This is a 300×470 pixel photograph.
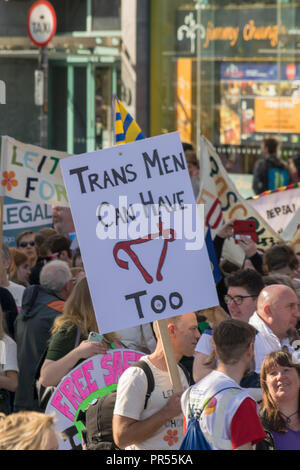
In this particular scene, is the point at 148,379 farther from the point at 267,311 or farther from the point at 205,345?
the point at 267,311


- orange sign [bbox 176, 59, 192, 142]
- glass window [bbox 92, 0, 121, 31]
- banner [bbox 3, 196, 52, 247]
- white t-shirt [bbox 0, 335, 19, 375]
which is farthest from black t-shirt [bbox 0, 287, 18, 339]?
glass window [bbox 92, 0, 121, 31]

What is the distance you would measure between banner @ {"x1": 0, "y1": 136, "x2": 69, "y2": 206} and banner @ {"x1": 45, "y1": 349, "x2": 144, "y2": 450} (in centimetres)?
379

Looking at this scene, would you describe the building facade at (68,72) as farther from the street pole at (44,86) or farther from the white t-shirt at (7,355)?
the white t-shirt at (7,355)

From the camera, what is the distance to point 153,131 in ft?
61.6

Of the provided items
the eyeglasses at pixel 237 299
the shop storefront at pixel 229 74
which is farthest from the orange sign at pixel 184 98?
the eyeglasses at pixel 237 299

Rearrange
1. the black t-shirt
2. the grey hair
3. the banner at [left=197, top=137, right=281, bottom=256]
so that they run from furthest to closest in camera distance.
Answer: the banner at [left=197, top=137, right=281, bottom=256] → the black t-shirt → the grey hair

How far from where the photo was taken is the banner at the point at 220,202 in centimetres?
870

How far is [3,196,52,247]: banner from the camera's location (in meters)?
9.71

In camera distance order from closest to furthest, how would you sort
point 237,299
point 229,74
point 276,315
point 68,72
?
point 276,315, point 237,299, point 229,74, point 68,72

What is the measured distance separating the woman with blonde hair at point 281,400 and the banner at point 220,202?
3.74 metres

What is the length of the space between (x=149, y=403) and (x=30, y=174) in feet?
16.3

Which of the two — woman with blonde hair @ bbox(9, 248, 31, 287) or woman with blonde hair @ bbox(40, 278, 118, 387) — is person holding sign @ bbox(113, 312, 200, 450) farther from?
woman with blonde hair @ bbox(9, 248, 31, 287)

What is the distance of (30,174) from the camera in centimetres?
912

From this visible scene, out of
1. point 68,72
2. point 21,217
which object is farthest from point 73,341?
point 68,72
